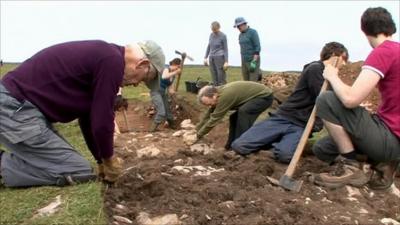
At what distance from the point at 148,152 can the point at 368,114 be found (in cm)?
352

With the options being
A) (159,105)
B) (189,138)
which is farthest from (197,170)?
(159,105)

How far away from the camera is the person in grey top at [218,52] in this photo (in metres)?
14.2

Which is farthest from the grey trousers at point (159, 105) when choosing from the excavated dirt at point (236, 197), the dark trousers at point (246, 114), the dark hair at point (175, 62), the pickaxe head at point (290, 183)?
the pickaxe head at point (290, 183)

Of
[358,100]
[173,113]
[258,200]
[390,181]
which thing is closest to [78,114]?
[258,200]

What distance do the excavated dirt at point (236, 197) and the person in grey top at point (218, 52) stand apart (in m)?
7.90

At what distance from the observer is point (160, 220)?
4.21 metres

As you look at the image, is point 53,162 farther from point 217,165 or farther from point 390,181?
point 390,181

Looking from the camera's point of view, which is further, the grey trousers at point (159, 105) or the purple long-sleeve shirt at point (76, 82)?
the grey trousers at point (159, 105)

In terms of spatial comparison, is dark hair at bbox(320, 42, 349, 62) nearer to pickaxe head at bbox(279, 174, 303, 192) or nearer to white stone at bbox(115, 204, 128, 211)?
pickaxe head at bbox(279, 174, 303, 192)

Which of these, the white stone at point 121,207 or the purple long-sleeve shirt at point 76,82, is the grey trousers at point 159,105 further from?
the white stone at point 121,207

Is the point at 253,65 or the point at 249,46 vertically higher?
Result: the point at 249,46

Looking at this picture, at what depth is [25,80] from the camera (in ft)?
15.3

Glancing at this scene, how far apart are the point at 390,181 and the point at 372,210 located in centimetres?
68

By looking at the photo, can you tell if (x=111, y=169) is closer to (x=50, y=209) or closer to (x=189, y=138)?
(x=50, y=209)
